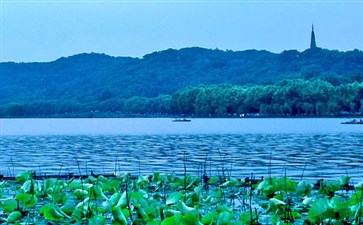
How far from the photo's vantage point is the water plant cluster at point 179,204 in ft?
27.9

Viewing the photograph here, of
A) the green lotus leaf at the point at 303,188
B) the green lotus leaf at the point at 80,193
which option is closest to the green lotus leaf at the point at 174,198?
the green lotus leaf at the point at 80,193

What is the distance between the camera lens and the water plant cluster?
335 inches

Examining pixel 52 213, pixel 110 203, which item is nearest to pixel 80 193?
pixel 110 203

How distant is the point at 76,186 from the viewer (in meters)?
13.1

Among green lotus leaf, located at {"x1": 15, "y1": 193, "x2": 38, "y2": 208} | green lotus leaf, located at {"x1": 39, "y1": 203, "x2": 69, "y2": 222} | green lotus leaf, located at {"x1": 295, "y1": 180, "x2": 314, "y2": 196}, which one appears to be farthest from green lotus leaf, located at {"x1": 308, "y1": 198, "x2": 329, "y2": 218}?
green lotus leaf, located at {"x1": 15, "y1": 193, "x2": 38, "y2": 208}

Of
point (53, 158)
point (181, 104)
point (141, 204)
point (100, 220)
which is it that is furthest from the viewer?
point (181, 104)

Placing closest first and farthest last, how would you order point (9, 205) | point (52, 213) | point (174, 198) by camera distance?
1. point (52, 213)
2. point (174, 198)
3. point (9, 205)

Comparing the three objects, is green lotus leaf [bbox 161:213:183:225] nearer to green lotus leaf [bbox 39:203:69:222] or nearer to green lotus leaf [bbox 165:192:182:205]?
green lotus leaf [bbox 165:192:182:205]

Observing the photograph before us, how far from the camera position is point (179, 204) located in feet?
28.2

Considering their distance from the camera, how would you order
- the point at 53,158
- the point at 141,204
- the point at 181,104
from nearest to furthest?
the point at 141,204
the point at 53,158
the point at 181,104

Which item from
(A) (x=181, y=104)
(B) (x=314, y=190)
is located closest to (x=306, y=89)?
(A) (x=181, y=104)

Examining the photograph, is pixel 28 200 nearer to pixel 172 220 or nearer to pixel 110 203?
pixel 110 203

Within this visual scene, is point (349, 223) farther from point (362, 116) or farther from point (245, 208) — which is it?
point (362, 116)

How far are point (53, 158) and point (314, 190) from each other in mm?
24474
